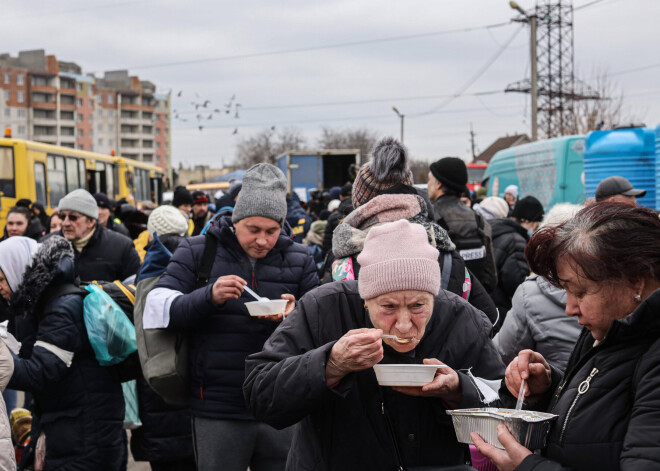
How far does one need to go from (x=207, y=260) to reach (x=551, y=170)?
35.5ft

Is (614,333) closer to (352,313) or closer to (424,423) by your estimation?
(424,423)

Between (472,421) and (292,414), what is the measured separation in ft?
2.07

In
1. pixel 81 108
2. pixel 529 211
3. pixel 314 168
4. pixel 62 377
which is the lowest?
pixel 62 377

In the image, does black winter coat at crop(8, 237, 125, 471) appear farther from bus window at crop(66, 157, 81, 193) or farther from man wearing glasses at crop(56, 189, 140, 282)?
bus window at crop(66, 157, 81, 193)

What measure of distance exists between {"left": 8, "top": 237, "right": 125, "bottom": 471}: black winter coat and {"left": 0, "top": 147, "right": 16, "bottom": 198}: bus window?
44.8 ft

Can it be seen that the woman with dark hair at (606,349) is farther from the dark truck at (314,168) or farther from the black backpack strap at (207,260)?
the dark truck at (314,168)

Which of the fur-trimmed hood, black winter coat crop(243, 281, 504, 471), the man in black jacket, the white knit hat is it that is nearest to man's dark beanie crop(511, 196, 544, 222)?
the man in black jacket

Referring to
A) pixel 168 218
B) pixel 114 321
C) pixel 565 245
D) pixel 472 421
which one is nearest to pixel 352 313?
pixel 472 421

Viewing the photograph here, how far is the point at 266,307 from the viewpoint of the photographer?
12.4 ft

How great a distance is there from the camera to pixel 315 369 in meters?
2.33

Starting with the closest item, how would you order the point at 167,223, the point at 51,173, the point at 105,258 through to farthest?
the point at 167,223 → the point at 105,258 → the point at 51,173

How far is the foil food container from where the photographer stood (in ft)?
6.31

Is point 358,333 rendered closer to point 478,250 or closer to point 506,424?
point 506,424

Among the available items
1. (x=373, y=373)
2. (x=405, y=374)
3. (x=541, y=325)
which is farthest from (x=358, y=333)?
(x=541, y=325)
